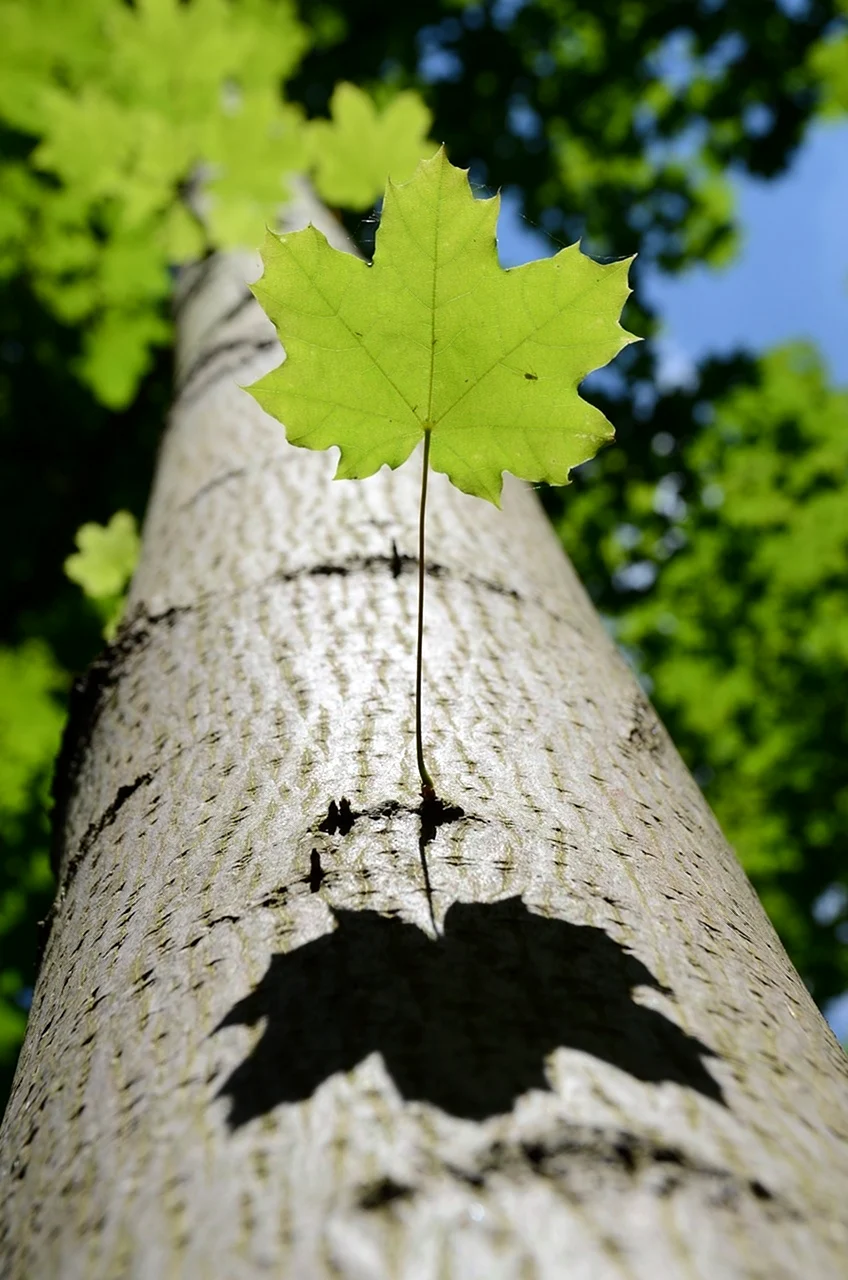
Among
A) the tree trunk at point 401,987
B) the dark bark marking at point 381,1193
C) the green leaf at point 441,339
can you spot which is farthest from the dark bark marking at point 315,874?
the green leaf at point 441,339

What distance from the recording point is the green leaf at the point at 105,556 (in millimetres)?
1759

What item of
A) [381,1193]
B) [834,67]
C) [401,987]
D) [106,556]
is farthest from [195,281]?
[834,67]

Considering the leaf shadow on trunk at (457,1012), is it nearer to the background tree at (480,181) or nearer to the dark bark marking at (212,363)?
the dark bark marking at (212,363)

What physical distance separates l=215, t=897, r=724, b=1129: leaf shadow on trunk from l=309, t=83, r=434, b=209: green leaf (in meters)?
1.70

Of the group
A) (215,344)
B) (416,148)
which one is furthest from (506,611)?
(416,148)

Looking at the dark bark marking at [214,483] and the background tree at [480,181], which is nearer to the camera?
the dark bark marking at [214,483]

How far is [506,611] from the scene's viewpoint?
40.0 inches

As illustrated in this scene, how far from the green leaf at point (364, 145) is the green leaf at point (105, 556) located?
0.92 metres

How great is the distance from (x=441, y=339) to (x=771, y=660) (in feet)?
15.2

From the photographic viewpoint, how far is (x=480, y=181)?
4.04m

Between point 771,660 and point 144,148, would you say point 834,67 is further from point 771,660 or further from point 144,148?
point 144,148

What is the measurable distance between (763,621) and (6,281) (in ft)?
13.2

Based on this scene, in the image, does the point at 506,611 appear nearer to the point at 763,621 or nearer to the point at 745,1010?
the point at 745,1010

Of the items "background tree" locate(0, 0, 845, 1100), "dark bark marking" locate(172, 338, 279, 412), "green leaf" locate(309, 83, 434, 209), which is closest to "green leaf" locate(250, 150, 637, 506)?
"dark bark marking" locate(172, 338, 279, 412)
